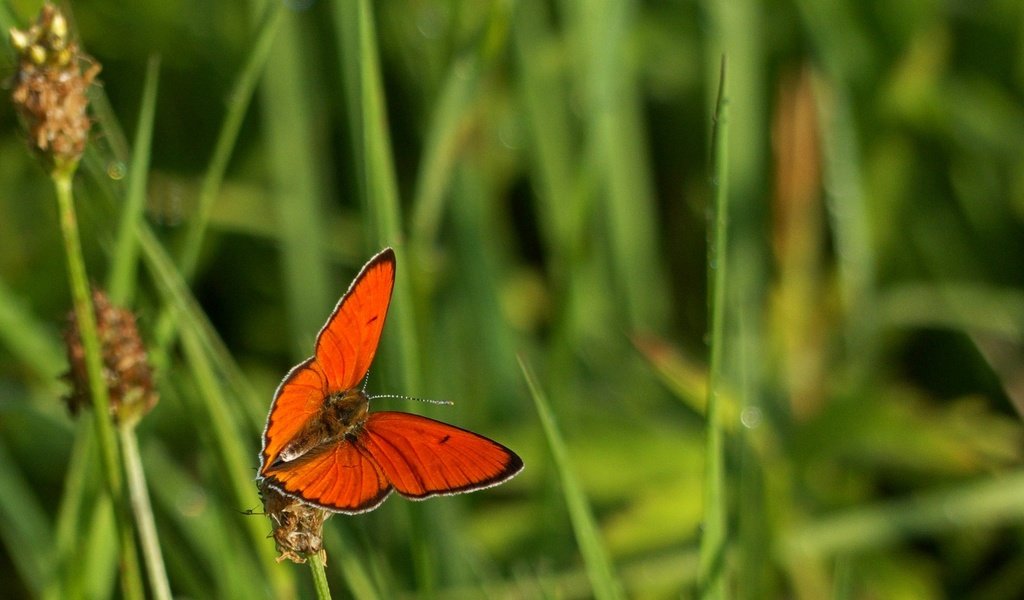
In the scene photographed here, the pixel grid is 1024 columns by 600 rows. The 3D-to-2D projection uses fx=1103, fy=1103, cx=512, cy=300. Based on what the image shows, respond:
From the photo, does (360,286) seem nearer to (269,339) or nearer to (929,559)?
(269,339)

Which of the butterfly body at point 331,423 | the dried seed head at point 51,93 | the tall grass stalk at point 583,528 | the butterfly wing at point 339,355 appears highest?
the dried seed head at point 51,93

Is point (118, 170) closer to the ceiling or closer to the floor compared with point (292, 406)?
closer to the ceiling

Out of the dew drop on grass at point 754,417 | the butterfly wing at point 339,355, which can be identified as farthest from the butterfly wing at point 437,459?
the dew drop on grass at point 754,417

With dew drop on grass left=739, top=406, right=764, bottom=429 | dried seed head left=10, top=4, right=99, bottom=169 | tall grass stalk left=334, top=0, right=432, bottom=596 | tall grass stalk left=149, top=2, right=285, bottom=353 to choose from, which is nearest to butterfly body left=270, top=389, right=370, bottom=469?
tall grass stalk left=334, top=0, right=432, bottom=596

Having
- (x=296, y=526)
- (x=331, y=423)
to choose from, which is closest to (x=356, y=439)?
(x=331, y=423)

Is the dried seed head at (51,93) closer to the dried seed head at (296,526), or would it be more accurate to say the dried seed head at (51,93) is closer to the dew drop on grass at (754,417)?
the dried seed head at (296,526)

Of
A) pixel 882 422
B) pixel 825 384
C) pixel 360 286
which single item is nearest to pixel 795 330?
pixel 825 384

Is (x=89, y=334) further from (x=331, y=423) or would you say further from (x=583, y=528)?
(x=583, y=528)
